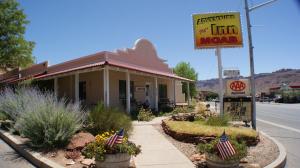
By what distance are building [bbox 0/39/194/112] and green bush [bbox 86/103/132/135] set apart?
4761 mm

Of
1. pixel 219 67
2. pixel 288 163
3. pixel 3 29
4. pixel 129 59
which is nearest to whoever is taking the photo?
pixel 288 163

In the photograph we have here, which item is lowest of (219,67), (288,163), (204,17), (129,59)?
(288,163)

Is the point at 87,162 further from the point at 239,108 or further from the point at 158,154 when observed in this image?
the point at 239,108

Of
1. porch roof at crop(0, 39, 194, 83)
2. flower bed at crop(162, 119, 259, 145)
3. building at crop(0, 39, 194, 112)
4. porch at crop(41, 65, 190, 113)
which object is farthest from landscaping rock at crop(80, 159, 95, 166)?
porch roof at crop(0, 39, 194, 83)

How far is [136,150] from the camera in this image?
274 inches

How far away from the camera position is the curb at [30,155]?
7.01 m

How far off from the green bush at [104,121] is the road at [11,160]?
2.50 metres

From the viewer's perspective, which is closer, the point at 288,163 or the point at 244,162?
the point at 244,162

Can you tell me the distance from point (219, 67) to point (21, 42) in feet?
69.9

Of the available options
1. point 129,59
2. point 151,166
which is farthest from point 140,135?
point 129,59

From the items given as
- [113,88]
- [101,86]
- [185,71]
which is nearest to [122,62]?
[113,88]

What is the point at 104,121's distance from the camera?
10344mm

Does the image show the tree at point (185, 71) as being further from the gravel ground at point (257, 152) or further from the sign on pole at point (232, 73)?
the gravel ground at point (257, 152)

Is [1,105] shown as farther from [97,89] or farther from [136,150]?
[136,150]
